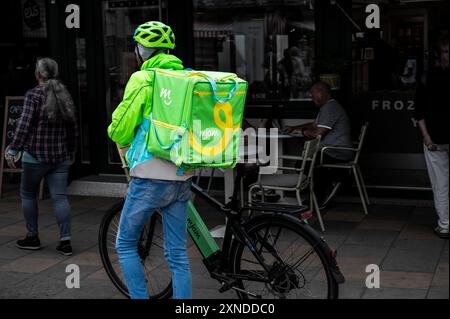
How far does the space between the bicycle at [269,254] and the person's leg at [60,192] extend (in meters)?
1.67

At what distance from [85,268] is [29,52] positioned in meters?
6.12

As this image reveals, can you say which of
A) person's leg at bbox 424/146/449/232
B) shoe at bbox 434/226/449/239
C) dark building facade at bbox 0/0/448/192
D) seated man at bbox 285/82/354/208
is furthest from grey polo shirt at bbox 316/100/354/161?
shoe at bbox 434/226/449/239

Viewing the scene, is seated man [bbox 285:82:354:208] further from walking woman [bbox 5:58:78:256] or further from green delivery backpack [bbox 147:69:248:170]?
green delivery backpack [bbox 147:69:248:170]

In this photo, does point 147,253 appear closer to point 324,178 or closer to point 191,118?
point 191,118

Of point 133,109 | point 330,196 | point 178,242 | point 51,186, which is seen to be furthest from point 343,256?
point 133,109

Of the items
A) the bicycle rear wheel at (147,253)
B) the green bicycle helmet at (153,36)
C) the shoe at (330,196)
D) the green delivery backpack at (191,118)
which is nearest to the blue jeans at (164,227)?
the green delivery backpack at (191,118)

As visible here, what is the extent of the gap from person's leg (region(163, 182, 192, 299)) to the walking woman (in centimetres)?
213

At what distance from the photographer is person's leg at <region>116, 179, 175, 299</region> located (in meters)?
4.06

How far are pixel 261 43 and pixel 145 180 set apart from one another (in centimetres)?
485

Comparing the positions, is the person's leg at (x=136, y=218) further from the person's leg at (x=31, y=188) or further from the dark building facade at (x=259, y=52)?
the dark building facade at (x=259, y=52)

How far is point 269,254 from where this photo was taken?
4.37 m

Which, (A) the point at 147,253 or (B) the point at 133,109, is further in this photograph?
(A) the point at 147,253
